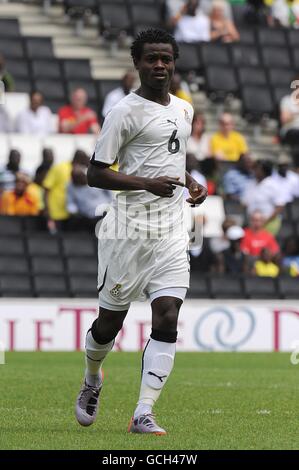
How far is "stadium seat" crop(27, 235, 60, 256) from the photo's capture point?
17.8m

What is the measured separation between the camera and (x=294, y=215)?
793 inches

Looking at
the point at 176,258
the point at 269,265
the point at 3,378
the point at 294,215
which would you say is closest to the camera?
the point at 176,258

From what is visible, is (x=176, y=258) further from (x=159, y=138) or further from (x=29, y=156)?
(x=29, y=156)

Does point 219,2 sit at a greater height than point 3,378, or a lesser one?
greater

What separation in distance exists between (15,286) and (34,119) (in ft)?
9.88

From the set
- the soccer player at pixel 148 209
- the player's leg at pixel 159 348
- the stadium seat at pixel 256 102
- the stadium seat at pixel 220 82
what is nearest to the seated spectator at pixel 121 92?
the stadium seat at pixel 220 82

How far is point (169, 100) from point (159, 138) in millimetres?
283

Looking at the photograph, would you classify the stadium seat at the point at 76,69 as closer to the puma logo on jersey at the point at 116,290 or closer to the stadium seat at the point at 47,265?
the stadium seat at the point at 47,265

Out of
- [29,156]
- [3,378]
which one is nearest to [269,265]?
[29,156]

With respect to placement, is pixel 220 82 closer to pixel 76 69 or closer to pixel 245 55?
pixel 245 55

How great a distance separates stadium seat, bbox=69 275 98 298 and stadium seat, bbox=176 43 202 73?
546cm

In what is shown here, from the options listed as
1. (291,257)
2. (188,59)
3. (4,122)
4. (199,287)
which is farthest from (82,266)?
(188,59)

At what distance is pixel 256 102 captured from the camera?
2220 cm
